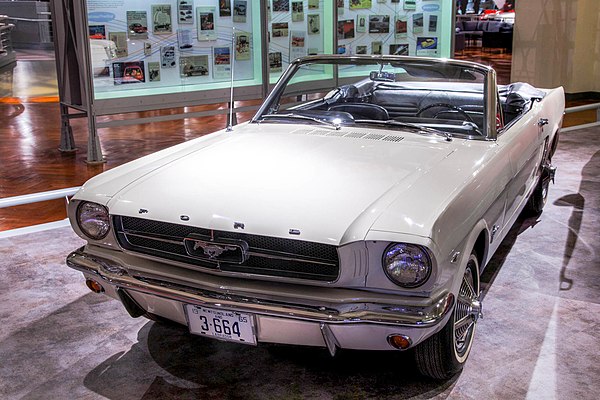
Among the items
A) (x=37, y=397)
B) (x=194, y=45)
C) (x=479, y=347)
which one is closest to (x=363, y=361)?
(x=479, y=347)

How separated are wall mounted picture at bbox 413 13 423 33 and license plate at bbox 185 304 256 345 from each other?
740 centimetres

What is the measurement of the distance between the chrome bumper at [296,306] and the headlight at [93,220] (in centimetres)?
24

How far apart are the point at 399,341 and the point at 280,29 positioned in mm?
6374

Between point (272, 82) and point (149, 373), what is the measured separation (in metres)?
5.83

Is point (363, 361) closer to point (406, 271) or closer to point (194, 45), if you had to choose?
point (406, 271)

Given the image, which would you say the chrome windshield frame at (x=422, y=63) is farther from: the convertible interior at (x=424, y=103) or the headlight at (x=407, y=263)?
the headlight at (x=407, y=263)

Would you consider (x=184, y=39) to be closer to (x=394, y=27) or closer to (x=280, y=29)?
(x=280, y=29)

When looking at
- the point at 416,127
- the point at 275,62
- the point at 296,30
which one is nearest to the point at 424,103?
the point at 416,127

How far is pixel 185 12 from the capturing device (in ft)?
24.5

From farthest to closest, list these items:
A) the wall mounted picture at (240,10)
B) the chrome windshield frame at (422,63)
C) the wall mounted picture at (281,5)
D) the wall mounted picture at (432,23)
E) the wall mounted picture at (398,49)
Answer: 1. the wall mounted picture at (432,23)
2. the wall mounted picture at (398,49)
3. the wall mounted picture at (281,5)
4. the wall mounted picture at (240,10)
5. the chrome windshield frame at (422,63)

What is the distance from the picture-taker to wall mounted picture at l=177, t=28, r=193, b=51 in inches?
295

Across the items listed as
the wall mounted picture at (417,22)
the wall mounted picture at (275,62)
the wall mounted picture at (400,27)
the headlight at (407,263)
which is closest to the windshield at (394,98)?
the headlight at (407,263)

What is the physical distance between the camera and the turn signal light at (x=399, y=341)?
2.44m

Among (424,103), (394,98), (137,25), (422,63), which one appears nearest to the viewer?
(422,63)
